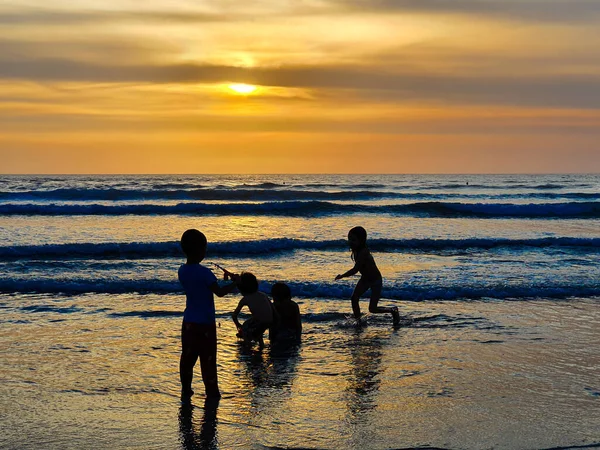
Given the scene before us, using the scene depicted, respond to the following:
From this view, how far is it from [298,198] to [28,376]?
1591 inches

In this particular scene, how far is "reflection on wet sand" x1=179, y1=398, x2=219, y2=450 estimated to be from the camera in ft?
16.9

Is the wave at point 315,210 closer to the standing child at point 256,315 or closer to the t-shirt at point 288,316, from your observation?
the t-shirt at point 288,316

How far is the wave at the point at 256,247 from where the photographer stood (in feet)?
59.5

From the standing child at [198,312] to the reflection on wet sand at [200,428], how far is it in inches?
10.1

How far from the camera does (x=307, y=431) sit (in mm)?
5422

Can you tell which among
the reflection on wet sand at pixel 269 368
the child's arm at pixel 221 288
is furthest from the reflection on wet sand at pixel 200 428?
the child's arm at pixel 221 288

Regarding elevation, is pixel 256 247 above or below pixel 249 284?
below

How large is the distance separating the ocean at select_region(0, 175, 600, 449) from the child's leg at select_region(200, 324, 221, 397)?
16 cm

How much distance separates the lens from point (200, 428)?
5.50 m

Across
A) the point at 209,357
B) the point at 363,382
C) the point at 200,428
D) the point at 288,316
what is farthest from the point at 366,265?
the point at 200,428

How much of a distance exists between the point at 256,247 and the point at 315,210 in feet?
52.5

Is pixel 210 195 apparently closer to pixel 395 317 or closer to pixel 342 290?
pixel 342 290

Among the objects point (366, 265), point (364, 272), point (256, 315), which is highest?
point (366, 265)

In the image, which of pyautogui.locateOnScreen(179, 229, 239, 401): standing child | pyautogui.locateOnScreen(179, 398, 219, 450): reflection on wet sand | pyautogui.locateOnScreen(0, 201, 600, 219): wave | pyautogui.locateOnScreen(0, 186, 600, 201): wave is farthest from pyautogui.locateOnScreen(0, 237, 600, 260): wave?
pyautogui.locateOnScreen(0, 186, 600, 201): wave
